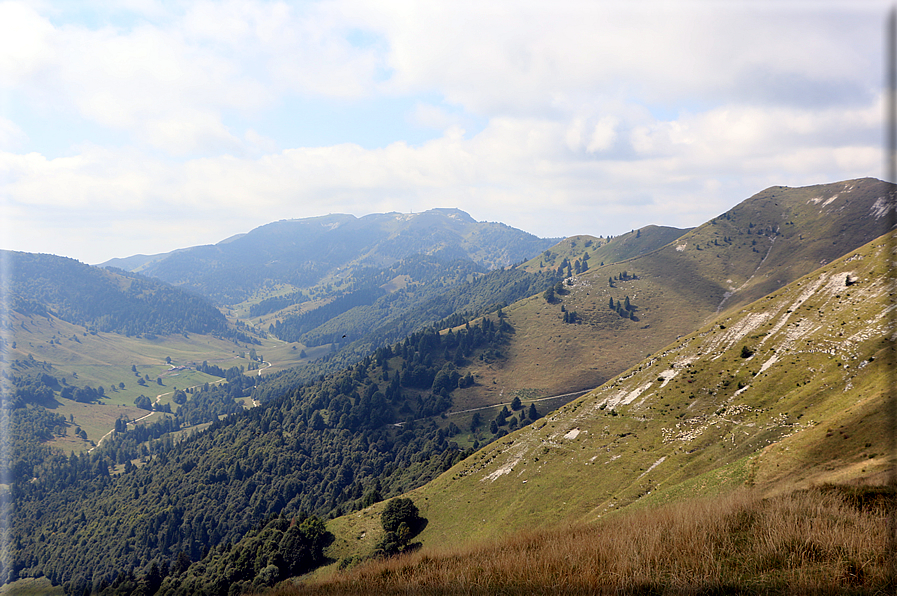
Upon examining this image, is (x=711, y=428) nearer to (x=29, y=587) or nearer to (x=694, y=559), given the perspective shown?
(x=694, y=559)

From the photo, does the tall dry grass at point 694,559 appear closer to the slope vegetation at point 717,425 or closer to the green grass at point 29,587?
the slope vegetation at point 717,425

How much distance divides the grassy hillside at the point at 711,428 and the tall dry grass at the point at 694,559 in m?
21.2

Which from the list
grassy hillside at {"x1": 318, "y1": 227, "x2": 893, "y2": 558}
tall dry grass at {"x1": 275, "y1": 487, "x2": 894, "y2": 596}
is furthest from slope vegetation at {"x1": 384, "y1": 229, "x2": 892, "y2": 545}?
tall dry grass at {"x1": 275, "y1": 487, "x2": 894, "y2": 596}

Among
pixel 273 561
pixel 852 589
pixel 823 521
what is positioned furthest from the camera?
pixel 273 561

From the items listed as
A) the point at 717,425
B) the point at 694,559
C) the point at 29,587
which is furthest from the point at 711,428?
the point at 29,587

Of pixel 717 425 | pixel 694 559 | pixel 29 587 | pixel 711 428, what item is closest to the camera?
pixel 694 559

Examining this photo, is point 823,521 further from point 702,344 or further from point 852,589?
point 702,344

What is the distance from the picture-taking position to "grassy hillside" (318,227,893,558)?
4085cm

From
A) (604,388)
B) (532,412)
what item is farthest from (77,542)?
(604,388)

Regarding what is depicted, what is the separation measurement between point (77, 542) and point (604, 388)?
242 meters

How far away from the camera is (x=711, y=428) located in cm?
6303

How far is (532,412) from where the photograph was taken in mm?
197625

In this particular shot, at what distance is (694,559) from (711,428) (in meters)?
61.7

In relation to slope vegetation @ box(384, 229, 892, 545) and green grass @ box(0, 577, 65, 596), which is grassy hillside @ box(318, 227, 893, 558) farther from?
green grass @ box(0, 577, 65, 596)
